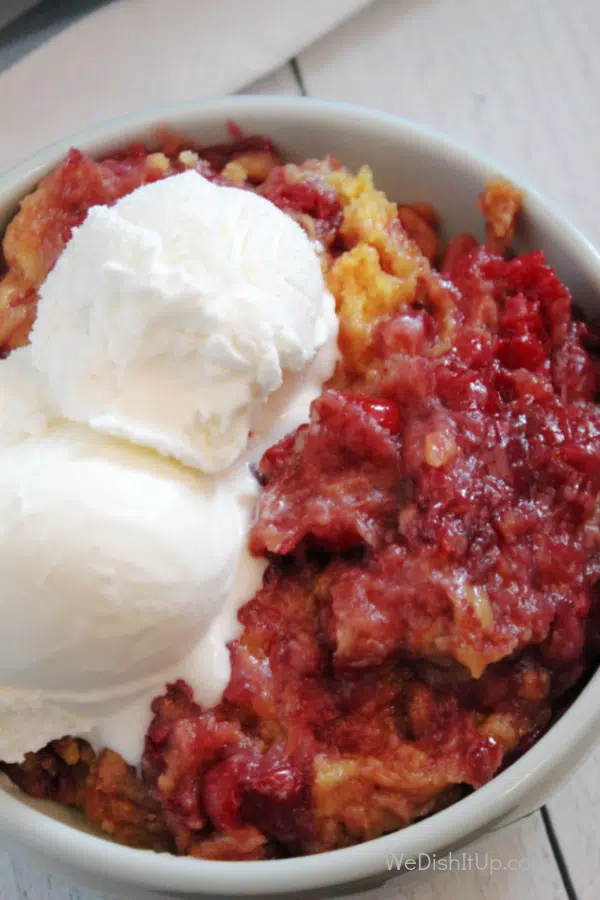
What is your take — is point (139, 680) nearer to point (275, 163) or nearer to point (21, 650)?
point (21, 650)

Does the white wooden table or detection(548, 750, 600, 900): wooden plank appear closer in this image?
detection(548, 750, 600, 900): wooden plank

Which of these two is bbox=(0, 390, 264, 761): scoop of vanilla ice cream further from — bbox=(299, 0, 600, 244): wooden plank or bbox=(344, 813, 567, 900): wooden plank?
bbox=(299, 0, 600, 244): wooden plank

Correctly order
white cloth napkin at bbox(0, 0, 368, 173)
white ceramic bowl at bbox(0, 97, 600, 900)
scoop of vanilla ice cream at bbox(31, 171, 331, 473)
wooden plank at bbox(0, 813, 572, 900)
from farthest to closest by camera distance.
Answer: white cloth napkin at bbox(0, 0, 368, 173)
wooden plank at bbox(0, 813, 572, 900)
scoop of vanilla ice cream at bbox(31, 171, 331, 473)
white ceramic bowl at bbox(0, 97, 600, 900)

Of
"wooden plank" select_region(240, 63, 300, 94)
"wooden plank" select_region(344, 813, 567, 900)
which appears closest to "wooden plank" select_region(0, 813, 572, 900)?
"wooden plank" select_region(344, 813, 567, 900)

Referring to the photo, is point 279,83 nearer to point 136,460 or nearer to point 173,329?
point 173,329

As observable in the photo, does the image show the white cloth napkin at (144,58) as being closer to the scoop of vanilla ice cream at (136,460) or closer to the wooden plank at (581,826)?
the scoop of vanilla ice cream at (136,460)

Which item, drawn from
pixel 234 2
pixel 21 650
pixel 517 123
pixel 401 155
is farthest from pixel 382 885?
pixel 234 2

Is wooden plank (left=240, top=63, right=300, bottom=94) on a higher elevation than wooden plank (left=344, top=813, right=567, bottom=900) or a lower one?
higher

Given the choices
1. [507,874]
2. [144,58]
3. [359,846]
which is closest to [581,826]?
[507,874]
